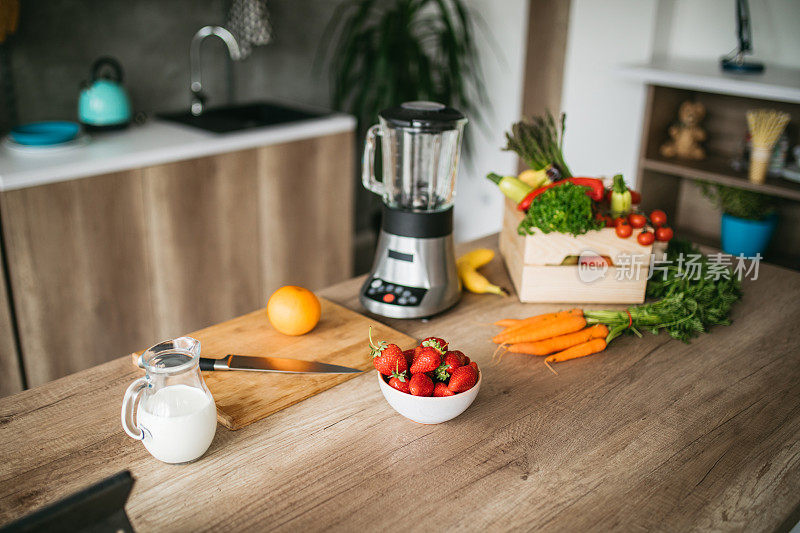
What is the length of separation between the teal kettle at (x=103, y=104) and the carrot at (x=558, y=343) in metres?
1.98

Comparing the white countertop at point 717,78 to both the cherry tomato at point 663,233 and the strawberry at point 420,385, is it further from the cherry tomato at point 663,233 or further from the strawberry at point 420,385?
the strawberry at point 420,385

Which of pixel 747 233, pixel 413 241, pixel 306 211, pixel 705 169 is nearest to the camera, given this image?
pixel 413 241

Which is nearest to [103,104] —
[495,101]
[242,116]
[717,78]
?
[242,116]

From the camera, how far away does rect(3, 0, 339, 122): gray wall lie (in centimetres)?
271

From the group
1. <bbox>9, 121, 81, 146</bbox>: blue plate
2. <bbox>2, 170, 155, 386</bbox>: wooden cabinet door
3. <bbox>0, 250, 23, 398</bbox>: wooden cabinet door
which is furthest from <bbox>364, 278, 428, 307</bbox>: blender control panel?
<bbox>9, 121, 81, 146</bbox>: blue plate

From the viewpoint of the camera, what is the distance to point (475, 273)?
1.67 metres

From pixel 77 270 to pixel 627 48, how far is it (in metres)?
2.46

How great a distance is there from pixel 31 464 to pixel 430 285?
816mm

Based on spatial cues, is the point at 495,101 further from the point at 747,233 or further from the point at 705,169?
the point at 747,233

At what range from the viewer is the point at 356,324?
Result: 58.8 inches

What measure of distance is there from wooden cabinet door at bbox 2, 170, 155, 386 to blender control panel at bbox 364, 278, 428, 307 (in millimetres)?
1282

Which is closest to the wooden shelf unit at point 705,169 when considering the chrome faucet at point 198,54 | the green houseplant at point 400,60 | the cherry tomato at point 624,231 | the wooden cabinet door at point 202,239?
the green houseplant at point 400,60

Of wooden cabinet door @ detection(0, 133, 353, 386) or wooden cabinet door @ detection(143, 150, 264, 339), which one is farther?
wooden cabinet door @ detection(143, 150, 264, 339)

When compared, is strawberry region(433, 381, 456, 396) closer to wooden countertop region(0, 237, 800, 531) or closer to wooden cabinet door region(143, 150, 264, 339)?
wooden countertop region(0, 237, 800, 531)
